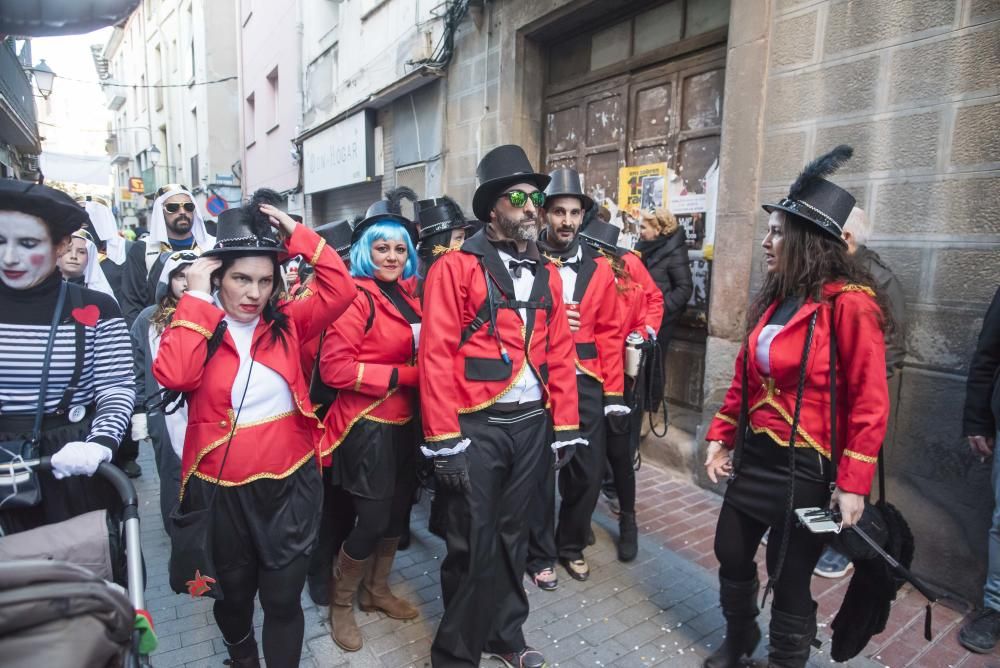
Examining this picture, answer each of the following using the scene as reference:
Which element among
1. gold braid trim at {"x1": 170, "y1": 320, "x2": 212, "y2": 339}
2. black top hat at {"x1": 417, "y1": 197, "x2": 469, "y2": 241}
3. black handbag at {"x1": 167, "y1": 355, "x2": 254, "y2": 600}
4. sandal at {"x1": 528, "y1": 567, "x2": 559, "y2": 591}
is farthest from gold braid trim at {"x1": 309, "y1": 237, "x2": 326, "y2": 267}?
sandal at {"x1": 528, "y1": 567, "x2": 559, "y2": 591}

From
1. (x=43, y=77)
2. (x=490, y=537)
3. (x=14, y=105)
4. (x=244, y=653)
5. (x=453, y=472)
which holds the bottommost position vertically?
(x=244, y=653)

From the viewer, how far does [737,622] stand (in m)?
2.64

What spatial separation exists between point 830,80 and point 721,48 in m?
1.40

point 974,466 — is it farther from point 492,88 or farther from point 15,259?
point 492,88

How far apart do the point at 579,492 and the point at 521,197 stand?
1776 mm

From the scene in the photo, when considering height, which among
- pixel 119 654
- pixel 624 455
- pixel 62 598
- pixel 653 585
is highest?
pixel 62 598

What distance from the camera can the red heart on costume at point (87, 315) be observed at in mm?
2193

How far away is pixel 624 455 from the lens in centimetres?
379

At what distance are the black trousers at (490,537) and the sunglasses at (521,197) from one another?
0.93m

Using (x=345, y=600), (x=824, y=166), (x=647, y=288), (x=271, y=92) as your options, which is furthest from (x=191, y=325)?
(x=271, y=92)

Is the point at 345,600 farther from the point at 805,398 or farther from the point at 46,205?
the point at 805,398

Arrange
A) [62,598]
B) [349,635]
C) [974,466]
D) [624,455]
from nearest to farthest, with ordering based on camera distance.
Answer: [62,598], [349,635], [974,466], [624,455]

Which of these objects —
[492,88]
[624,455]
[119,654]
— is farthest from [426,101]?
[119,654]

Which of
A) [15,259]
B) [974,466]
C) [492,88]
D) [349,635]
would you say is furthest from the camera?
[492,88]
